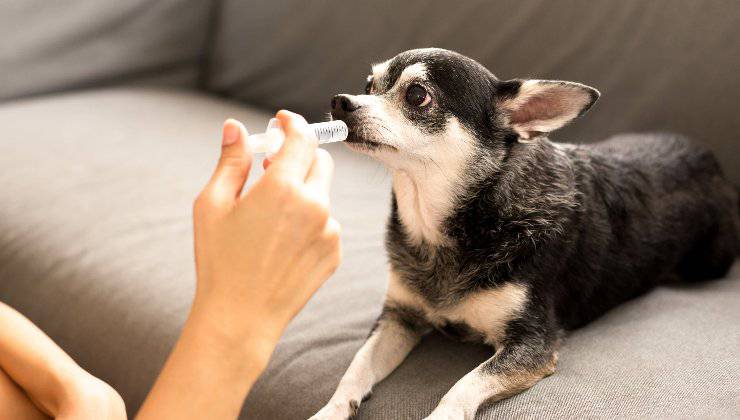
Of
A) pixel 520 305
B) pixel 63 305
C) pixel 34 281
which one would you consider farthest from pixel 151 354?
pixel 520 305

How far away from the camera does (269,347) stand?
2.77ft

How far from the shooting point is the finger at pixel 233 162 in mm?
871

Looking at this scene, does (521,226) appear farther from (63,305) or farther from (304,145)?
(63,305)

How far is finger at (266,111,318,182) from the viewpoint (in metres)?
0.84

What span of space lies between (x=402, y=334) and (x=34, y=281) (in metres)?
0.97

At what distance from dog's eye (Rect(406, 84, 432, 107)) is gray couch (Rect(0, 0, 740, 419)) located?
485 mm

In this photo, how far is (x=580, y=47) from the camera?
2.08 meters

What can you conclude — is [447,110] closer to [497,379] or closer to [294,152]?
[497,379]

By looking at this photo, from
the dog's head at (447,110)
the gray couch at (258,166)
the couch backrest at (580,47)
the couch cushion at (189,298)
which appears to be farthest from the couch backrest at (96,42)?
the dog's head at (447,110)

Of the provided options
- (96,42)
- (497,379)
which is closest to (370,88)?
(497,379)

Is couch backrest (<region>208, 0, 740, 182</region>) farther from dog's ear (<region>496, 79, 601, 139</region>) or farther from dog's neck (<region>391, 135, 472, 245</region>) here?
dog's neck (<region>391, 135, 472, 245</region>)

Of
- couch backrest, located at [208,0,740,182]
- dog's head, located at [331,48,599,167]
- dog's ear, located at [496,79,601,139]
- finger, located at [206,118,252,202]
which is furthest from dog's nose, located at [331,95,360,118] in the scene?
couch backrest, located at [208,0,740,182]

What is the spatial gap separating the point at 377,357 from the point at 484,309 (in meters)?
0.22

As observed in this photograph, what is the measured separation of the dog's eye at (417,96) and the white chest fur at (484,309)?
0.38 meters
